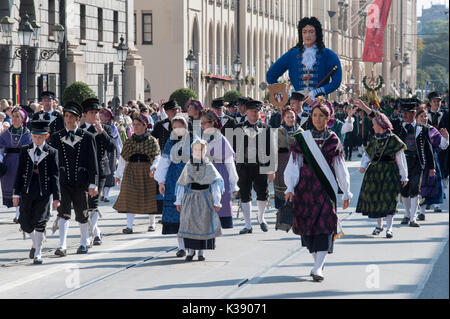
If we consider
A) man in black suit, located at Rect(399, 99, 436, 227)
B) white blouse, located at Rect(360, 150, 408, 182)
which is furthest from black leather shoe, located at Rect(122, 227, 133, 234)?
man in black suit, located at Rect(399, 99, 436, 227)

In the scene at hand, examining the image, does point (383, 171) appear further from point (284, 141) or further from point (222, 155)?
point (222, 155)

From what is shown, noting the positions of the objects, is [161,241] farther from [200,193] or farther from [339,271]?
[339,271]

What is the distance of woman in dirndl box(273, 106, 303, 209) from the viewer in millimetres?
14492

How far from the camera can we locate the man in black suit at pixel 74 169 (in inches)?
466

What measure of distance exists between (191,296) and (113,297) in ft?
2.34

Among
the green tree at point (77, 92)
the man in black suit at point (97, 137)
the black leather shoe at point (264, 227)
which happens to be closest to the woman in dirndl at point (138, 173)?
the man in black suit at point (97, 137)

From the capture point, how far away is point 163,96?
172 feet

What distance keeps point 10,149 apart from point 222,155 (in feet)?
14.0

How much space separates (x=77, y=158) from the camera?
11852 millimetres

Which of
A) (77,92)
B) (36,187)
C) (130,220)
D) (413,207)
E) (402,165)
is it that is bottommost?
(130,220)

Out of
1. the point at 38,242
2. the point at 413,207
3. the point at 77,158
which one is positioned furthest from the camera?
the point at 413,207

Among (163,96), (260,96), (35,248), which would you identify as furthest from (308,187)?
(260,96)

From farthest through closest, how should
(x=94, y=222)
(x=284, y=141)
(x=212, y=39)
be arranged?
1. (x=212, y=39)
2. (x=284, y=141)
3. (x=94, y=222)

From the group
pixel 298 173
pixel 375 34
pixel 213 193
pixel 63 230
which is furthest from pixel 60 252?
pixel 375 34
